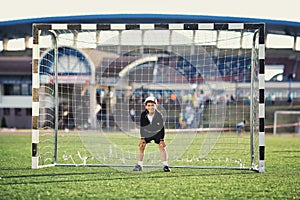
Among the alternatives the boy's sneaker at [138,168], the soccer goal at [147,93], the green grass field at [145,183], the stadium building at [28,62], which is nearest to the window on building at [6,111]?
the stadium building at [28,62]

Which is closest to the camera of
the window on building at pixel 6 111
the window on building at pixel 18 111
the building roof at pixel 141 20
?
the building roof at pixel 141 20

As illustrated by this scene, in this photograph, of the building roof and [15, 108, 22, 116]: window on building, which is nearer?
the building roof

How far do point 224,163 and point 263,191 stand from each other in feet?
12.9

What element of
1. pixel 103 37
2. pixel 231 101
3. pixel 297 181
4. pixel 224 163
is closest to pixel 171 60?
pixel 231 101

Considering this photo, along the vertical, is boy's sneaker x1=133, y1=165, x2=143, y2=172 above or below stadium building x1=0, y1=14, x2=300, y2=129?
below

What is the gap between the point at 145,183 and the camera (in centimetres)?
799

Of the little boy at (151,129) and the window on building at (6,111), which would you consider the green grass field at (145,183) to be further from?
the window on building at (6,111)

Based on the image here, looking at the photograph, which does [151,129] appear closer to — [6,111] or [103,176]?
[103,176]

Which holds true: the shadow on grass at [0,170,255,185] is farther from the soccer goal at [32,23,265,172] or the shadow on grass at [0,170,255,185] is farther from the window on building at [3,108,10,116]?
the window on building at [3,108,10,116]

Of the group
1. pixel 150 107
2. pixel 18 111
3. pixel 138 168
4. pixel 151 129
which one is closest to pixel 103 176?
pixel 138 168

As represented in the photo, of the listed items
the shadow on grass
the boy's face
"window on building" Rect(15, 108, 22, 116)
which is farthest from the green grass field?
"window on building" Rect(15, 108, 22, 116)

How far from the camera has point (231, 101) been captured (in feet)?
94.9

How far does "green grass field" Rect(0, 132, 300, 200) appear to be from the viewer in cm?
704

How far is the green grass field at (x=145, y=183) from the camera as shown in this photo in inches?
277
